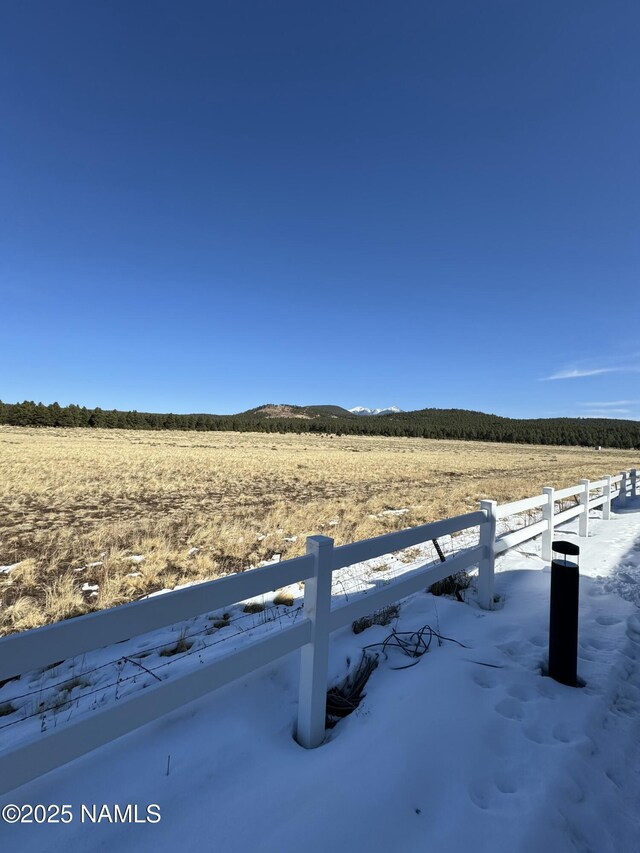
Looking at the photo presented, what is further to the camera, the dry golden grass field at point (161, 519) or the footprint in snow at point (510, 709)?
the dry golden grass field at point (161, 519)

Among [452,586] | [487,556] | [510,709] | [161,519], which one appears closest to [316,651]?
[510,709]

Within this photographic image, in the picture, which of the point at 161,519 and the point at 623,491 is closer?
the point at 161,519

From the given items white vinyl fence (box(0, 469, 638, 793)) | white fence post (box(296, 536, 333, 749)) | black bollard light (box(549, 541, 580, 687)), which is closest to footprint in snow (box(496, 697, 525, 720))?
black bollard light (box(549, 541, 580, 687))

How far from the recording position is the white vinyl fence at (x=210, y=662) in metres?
1.67

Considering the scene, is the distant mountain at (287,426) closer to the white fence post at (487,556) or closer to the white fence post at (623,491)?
the white fence post at (623,491)

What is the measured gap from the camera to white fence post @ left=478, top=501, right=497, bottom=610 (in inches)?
192

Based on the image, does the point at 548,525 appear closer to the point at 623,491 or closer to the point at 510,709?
the point at 510,709

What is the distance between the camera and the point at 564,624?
135 inches

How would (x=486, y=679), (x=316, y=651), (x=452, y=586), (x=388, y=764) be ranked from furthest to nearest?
(x=452, y=586) < (x=486, y=679) < (x=316, y=651) < (x=388, y=764)

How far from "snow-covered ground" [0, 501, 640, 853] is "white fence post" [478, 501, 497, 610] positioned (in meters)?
0.92

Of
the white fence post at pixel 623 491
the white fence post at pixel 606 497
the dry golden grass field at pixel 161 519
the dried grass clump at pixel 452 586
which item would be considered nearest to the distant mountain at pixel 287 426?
the dry golden grass field at pixel 161 519

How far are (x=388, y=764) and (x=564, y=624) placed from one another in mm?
1974

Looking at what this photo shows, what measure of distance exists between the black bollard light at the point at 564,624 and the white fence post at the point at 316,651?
2.10 meters

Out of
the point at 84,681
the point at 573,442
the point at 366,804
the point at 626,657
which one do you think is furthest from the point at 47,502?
the point at 573,442
